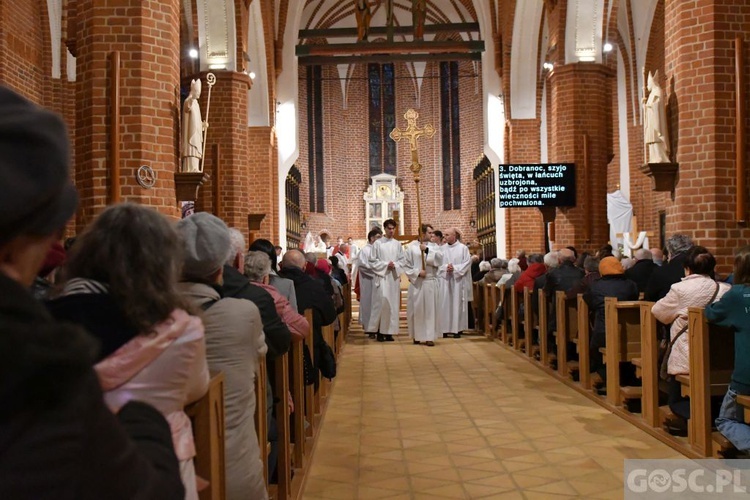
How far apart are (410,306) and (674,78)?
5601mm

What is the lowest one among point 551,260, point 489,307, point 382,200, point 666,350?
point 489,307

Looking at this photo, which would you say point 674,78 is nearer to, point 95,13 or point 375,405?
point 375,405

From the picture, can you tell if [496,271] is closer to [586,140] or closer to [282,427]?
[586,140]

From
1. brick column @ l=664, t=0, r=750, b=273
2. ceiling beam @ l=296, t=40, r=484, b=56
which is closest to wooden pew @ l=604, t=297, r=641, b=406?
brick column @ l=664, t=0, r=750, b=273

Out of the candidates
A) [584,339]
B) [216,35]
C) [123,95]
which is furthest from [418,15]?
[584,339]

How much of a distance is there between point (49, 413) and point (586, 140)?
40.2 ft

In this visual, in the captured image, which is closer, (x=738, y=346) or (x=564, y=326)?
(x=738, y=346)

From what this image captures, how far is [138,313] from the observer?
158 cm

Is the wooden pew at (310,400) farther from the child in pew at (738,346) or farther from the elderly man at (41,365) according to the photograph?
the elderly man at (41,365)

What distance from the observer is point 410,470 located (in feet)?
15.4

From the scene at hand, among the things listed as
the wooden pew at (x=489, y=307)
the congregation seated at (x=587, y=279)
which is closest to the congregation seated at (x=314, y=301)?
the congregation seated at (x=587, y=279)

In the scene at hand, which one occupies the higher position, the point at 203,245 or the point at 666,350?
the point at 203,245

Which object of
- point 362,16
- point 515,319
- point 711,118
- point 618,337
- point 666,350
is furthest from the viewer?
point 362,16

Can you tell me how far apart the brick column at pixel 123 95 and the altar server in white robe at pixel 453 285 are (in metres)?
6.19
